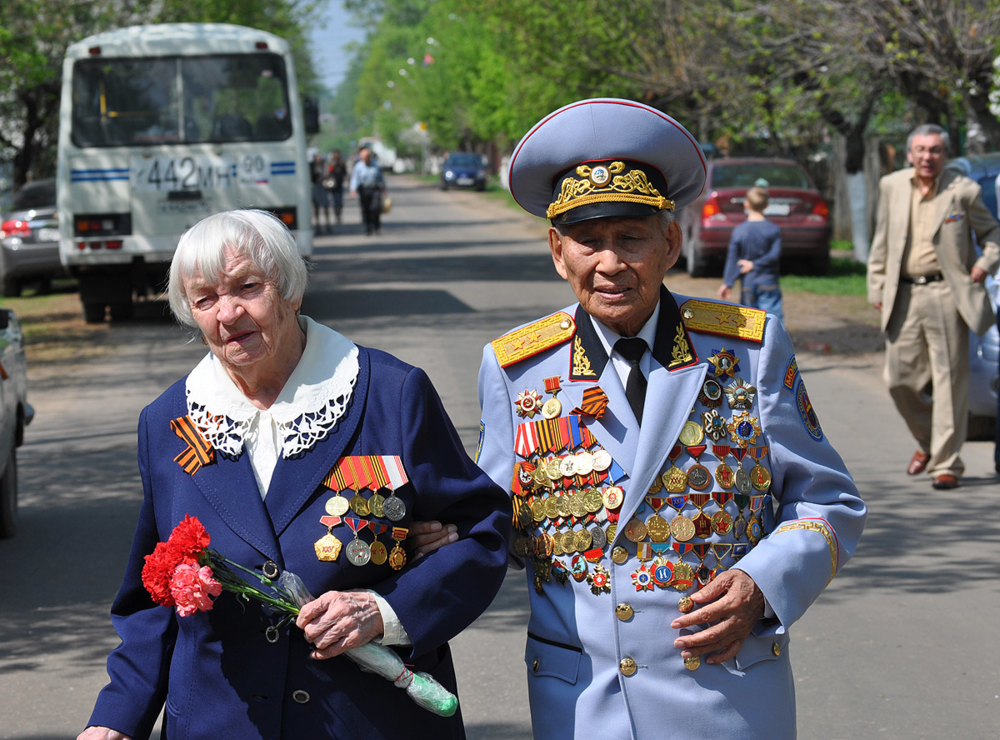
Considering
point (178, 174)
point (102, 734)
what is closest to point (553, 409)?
point (102, 734)

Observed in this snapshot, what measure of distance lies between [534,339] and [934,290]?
563cm

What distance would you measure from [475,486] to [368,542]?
234mm

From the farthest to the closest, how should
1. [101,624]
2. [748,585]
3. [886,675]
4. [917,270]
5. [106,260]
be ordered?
[106,260]
[917,270]
[101,624]
[886,675]
[748,585]

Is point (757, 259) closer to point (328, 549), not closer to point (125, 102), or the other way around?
point (125, 102)

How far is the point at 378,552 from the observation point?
2.43m

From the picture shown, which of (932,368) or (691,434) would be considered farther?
(932,368)

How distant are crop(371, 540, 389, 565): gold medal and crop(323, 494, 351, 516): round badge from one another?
9 cm

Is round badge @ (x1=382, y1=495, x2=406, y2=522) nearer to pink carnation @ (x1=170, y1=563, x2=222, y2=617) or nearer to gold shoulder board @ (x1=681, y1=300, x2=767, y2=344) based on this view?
pink carnation @ (x1=170, y1=563, x2=222, y2=617)

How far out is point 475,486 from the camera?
2457 millimetres

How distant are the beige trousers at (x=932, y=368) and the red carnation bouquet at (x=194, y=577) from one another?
6.03 meters

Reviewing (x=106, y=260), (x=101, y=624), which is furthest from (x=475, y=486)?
(x=106, y=260)

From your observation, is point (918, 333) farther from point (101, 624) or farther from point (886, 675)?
point (101, 624)

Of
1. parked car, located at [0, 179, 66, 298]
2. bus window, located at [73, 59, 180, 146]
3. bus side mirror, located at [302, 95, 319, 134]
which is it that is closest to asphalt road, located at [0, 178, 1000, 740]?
bus window, located at [73, 59, 180, 146]

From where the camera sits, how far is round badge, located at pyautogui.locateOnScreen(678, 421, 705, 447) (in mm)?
2496
